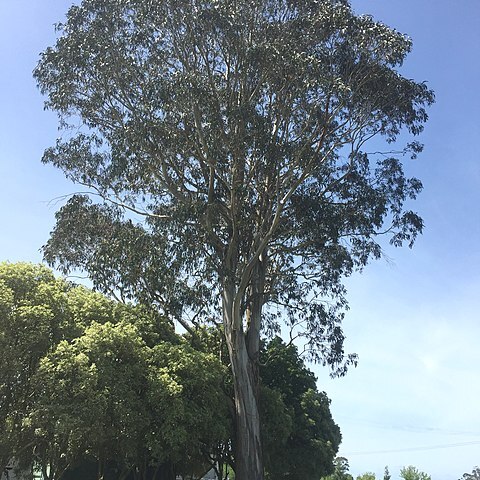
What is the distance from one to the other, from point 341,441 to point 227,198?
1431 cm

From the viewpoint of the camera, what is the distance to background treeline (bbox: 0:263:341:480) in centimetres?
1409

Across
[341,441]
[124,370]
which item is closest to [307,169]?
[124,370]

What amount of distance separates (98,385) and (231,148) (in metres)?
7.85

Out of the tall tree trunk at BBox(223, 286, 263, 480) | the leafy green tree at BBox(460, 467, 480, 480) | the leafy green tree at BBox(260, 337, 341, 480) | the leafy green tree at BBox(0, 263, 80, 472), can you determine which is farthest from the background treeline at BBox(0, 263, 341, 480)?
the leafy green tree at BBox(460, 467, 480, 480)

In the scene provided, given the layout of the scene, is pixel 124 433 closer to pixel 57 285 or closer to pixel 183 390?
pixel 183 390

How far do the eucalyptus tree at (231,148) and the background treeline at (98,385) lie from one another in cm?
120

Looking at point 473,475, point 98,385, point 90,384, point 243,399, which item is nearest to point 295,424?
point 243,399

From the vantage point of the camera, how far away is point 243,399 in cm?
1845

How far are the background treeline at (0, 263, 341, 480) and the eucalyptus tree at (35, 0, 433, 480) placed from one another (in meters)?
1.20

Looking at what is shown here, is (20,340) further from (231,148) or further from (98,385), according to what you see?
(231,148)

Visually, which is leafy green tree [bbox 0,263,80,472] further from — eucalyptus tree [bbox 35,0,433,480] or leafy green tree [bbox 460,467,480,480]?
leafy green tree [bbox 460,467,480,480]

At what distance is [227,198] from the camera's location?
19.3m

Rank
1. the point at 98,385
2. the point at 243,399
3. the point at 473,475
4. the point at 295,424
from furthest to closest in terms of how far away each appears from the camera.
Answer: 1. the point at 473,475
2. the point at 295,424
3. the point at 243,399
4. the point at 98,385

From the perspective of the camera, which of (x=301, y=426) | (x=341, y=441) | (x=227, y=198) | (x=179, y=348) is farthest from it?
(x=341, y=441)
